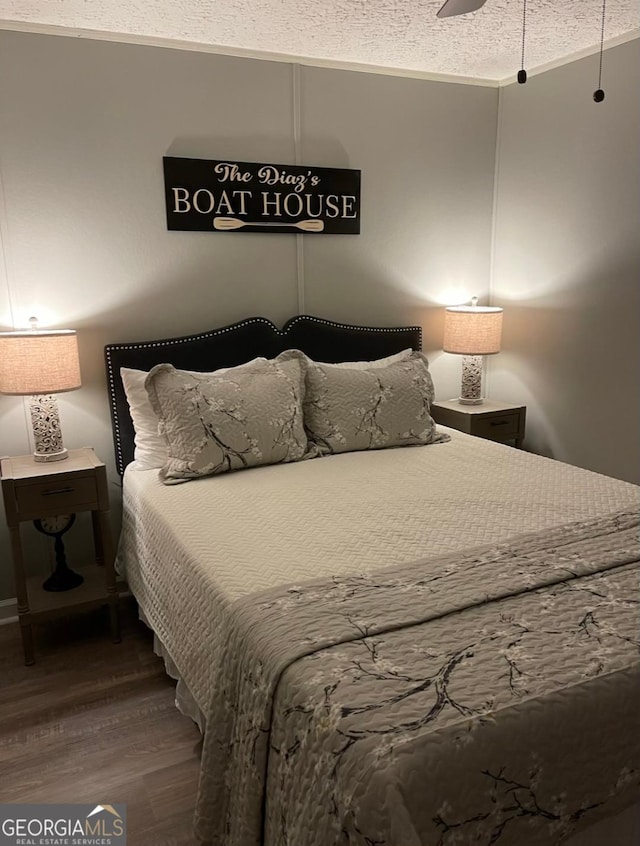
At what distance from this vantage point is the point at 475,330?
3373 millimetres

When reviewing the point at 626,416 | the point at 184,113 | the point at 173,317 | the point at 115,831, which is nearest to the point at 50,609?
the point at 115,831

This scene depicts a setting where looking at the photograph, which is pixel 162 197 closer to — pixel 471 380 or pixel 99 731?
pixel 471 380

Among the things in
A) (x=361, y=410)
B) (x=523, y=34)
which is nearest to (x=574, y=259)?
(x=523, y=34)

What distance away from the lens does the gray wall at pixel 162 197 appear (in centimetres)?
259

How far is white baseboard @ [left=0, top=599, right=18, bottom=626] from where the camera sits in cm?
277

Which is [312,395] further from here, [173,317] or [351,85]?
[351,85]

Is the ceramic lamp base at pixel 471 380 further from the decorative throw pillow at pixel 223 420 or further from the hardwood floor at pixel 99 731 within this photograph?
the hardwood floor at pixel 99 731

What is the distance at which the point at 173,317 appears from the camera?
A: 9.65 ft

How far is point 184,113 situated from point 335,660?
8.11ft

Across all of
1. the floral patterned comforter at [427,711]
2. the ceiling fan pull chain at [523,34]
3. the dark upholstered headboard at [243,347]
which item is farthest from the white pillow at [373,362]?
the floral patterned comforter at [427,711]

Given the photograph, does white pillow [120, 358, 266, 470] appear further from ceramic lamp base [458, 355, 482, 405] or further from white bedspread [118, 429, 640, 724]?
ceramic lamp base [458, 355, 482, 405]

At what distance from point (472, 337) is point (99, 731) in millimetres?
2491

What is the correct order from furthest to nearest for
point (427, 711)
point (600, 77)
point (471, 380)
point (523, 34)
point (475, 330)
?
point (471, 380)
point (475, 330)
point (600, 77)
point (523, 34)
point (427, 711)

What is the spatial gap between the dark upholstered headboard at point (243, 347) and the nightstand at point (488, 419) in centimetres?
40
